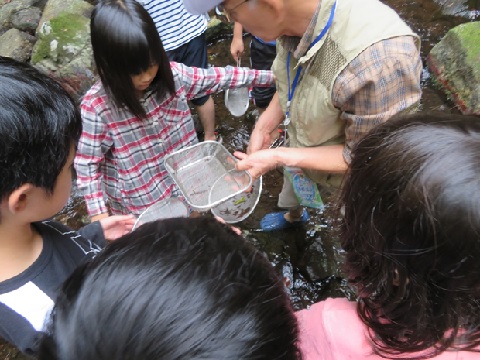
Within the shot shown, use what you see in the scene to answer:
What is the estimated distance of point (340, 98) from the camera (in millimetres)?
1562

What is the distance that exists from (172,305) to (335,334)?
0.57 m

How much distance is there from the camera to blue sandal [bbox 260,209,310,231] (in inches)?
122

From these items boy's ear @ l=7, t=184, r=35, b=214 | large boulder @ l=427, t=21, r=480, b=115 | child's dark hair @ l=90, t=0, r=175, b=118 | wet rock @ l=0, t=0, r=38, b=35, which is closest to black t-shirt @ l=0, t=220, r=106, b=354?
boy's ear @ l=7, t=184, r=35, b=214

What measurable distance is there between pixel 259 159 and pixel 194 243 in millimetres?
1106

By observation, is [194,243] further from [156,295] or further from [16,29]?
[16,29]

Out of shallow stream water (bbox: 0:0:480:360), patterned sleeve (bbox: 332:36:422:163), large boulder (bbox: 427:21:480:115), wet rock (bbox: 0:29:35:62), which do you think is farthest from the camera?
wet rock (bbox: 0:29:35:62)

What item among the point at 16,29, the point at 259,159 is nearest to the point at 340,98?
the point at 259,159

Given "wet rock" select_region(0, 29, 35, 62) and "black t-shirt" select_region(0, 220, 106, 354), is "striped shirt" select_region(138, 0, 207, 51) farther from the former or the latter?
"wet rock" select_region(0, 29, 35, 62)

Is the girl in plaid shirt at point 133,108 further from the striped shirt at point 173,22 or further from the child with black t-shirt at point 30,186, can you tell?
the striped shirt at point 173,22

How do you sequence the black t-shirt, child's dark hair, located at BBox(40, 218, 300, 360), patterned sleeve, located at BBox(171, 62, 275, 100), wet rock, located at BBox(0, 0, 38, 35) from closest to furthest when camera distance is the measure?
child's dark hair, located at BBox(40, 218, 300, 360) < the black t-shirt < patterned sleeve, located at BBox(171, 62, 275, 100) < wet rock, located at BBox(0, 0, 38, 35)

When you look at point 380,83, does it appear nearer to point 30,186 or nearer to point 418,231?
point 418,231

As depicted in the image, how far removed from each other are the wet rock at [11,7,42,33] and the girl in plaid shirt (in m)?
3.98

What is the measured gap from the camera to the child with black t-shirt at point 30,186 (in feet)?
3.76

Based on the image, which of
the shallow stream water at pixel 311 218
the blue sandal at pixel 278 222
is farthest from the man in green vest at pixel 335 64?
the blue sandal at pixel 278 222
